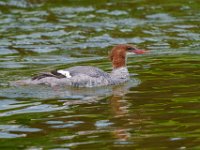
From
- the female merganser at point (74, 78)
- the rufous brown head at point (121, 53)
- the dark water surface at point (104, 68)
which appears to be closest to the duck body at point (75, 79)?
the female merganser at point (74, 78)

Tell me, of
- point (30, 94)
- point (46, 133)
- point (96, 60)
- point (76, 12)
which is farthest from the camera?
point (76, 12)

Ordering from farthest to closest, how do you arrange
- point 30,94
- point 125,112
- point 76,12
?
point 76,12 < point 30,94 < point 125,112

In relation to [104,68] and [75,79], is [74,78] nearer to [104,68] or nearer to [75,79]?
[75,79]

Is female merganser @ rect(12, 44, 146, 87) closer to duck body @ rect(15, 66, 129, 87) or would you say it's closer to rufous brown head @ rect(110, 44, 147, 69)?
duck body @ rect(15, 66, 129, 87)

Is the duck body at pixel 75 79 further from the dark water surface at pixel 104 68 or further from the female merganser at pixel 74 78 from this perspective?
the dark water surface at pixel 104 68

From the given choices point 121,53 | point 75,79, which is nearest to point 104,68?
point 121,53

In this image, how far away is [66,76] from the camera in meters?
16.2

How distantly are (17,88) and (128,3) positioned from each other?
11.5 metres

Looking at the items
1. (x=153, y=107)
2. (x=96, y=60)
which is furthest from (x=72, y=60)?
(x=153, y=107)

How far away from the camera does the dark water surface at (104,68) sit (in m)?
11.7

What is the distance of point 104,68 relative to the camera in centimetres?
1872

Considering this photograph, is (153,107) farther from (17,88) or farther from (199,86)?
(17,88)

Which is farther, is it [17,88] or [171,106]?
[17,88]

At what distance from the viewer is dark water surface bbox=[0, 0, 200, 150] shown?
38.4 feet
